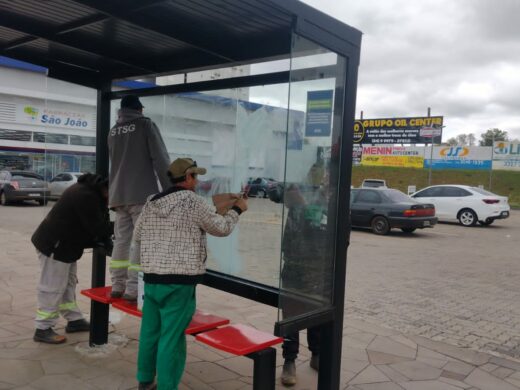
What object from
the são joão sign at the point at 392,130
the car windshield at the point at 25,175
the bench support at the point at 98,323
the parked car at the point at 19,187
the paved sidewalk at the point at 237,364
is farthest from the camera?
the são joão sign at the point at 392,130

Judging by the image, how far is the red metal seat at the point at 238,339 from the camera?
308 cm

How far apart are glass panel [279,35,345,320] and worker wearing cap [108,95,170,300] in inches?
51.6

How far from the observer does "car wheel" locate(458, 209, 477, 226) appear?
712 inches

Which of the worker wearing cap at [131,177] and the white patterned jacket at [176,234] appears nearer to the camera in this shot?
the white patterned jacket at [176,234]

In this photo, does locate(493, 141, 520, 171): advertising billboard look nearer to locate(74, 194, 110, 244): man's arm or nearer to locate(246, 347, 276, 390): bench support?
locate(74, 194, 110, 244): man's arm

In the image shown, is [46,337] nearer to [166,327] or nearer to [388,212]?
[166,327]

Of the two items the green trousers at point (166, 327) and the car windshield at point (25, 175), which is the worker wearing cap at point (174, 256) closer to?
the green trousers at point (166, 327)

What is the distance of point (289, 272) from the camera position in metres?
3.30

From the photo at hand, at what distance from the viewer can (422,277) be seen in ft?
29.5

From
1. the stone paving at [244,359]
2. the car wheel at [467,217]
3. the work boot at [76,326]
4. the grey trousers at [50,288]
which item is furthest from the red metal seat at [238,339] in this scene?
→ the car wheel at [467,217]

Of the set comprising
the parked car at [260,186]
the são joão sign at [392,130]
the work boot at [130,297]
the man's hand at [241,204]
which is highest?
the são joão sign at [392,130]

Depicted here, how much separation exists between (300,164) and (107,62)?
2807 millimetres

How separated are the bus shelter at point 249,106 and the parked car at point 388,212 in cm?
1031

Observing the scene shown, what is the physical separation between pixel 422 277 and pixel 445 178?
37.1m
